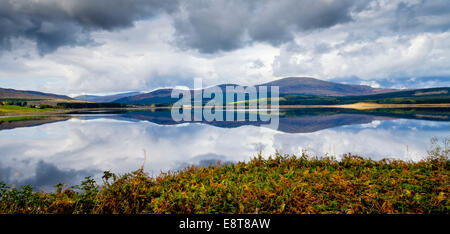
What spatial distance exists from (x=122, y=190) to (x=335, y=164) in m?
7.25

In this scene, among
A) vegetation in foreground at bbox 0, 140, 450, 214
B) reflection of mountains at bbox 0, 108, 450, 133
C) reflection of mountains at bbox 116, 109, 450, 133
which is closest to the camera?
vegetation in foreground at bbox 0, 140, 450, 214

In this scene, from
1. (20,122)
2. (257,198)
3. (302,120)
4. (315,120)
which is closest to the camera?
(257,198)

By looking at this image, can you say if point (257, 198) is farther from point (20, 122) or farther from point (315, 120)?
point (20, 122)

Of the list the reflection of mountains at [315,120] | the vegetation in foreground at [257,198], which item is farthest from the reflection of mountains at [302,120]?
the vegetation in foreground at [257,198]

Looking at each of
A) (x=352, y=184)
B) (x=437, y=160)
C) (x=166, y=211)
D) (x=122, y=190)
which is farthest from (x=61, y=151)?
(x=437, y=160)

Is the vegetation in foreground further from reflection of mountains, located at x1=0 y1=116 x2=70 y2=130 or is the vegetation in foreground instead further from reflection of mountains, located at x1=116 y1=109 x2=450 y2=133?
reflection of mountains, located at x1=0 y1=116 x2=70 y2=130

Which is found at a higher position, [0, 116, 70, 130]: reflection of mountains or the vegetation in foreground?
the vegetation in foreground

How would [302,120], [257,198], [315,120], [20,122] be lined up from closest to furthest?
[257,198]
[20,122]
[315,120]
[302,120]

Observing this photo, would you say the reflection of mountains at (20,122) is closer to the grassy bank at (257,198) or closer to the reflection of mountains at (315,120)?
the reflection of mountains at (315,120)


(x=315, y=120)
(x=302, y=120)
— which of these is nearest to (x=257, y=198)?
(x=302, y=120)

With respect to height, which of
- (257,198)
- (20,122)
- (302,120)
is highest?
(257,198)

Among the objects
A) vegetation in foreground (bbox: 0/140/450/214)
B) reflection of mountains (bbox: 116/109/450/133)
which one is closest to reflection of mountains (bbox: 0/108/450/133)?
reflection of mountains (bbox: 116/109/450/133)

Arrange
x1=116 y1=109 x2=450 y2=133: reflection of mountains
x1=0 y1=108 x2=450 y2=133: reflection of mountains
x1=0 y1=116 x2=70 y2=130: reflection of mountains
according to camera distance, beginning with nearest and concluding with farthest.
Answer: x1=116 y1=109 x2=450 y2=133: reflection of mountains
x1=0 y1=108 x2=450 y2=133: reflection of mountains
x1=0 y1=116 x2=70 y2=130: reflection of mountains

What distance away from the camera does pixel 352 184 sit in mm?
5262
